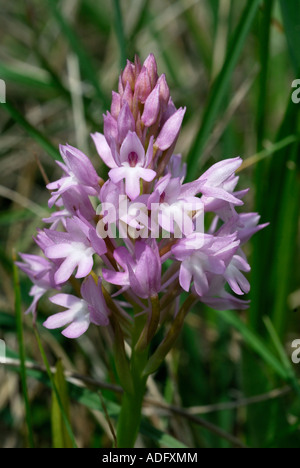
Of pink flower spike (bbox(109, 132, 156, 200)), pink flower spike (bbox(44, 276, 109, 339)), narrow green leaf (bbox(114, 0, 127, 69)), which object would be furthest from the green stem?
narrow green leaf (bbox(114, 0, 127, 69))

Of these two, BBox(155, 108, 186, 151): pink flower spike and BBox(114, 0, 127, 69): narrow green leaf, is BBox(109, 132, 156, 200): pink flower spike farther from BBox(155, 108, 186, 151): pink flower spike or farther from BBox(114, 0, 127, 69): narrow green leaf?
BBox(114, 0, 127, 69): narrow green leaf

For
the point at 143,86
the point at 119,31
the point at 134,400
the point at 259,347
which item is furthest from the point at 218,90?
the point at 134,400

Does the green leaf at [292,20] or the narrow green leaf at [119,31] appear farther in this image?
the narrow green leaf at [119,31]

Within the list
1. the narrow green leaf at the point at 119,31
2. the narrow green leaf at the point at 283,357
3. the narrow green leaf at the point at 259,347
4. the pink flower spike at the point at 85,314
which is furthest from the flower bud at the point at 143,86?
the narrow green leaf at the point at 283,357

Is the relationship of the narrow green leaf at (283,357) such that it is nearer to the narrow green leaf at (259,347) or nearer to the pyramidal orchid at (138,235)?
the narrow green leaf at (259,347)

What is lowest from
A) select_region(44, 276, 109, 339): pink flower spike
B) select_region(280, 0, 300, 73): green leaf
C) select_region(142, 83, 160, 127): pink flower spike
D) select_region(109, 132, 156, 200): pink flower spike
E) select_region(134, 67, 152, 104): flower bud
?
select_region(44, 276, 109, 339): pink flower spike
